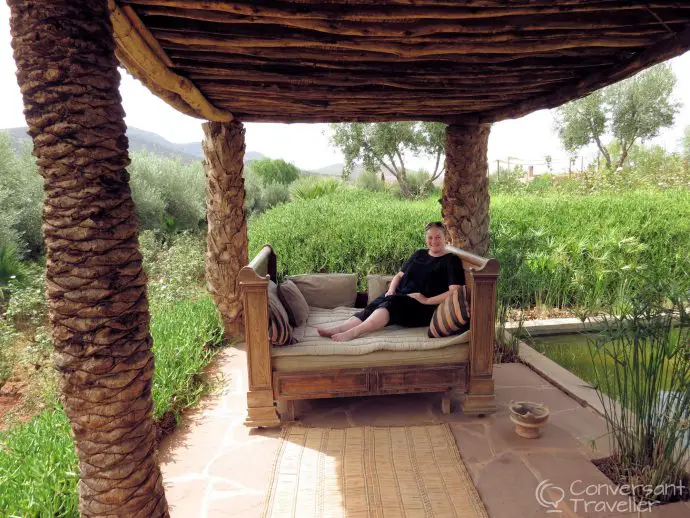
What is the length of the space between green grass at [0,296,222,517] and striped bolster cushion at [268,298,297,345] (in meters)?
1.01

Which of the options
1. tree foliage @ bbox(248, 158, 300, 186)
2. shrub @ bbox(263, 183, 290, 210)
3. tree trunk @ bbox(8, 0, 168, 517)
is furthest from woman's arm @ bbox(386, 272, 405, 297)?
tree foliage @ bbox(248, 158, 300, 186)

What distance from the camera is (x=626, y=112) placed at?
24.2 metres

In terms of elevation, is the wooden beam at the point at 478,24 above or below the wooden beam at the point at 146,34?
above

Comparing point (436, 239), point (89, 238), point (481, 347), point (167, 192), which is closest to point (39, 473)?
point (89, 238)

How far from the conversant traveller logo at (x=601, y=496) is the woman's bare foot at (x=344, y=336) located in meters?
1.79

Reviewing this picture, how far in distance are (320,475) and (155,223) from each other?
32.3ft

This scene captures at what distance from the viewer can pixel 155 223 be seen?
1148 centimetres

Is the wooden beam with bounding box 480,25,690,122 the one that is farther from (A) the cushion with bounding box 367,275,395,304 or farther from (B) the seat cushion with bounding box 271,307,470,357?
(B) the seat cushion with bounding box 271,307,470,357

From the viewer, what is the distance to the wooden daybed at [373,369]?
3709mm

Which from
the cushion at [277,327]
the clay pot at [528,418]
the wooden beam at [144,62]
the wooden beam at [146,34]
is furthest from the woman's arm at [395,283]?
the wooden beam at [146,34]

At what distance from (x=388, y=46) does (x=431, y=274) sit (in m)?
2.14

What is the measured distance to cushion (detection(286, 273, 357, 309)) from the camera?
516 centimetres

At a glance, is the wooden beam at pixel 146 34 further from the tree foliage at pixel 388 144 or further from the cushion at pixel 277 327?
the tree foliage at pixel 388 144

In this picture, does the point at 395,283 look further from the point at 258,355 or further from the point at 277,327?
the point at 258,355
